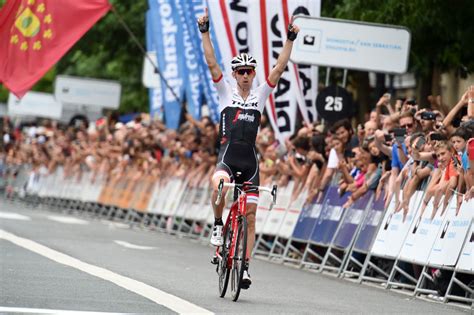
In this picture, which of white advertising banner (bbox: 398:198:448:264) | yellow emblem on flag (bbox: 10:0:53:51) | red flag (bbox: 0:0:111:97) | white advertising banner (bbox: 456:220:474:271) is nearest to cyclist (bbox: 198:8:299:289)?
white advertising banner (bbox: 456:220:474:271)

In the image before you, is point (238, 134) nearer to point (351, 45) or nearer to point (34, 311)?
point (34, 311)

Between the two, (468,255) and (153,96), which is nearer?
(468,255)

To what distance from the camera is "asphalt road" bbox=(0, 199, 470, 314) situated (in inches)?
510

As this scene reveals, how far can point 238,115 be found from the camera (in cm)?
1496

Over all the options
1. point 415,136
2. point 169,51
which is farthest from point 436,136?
point 169,51

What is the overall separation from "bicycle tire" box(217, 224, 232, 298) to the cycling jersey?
1.72ft

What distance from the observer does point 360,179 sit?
68.6ft

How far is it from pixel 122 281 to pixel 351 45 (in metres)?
9.43

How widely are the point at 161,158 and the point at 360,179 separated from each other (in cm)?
1335

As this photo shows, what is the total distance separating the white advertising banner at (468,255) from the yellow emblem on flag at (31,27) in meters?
10.6

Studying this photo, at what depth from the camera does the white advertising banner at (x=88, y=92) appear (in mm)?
49344

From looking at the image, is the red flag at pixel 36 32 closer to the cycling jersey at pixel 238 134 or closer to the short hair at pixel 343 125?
the short hair at pixel 343 125

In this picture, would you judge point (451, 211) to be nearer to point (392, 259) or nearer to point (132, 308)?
point (392, 259)

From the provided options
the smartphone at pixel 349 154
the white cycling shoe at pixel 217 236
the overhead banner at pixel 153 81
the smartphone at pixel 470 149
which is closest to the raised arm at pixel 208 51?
the white cycling shoe at pixel 217 236
